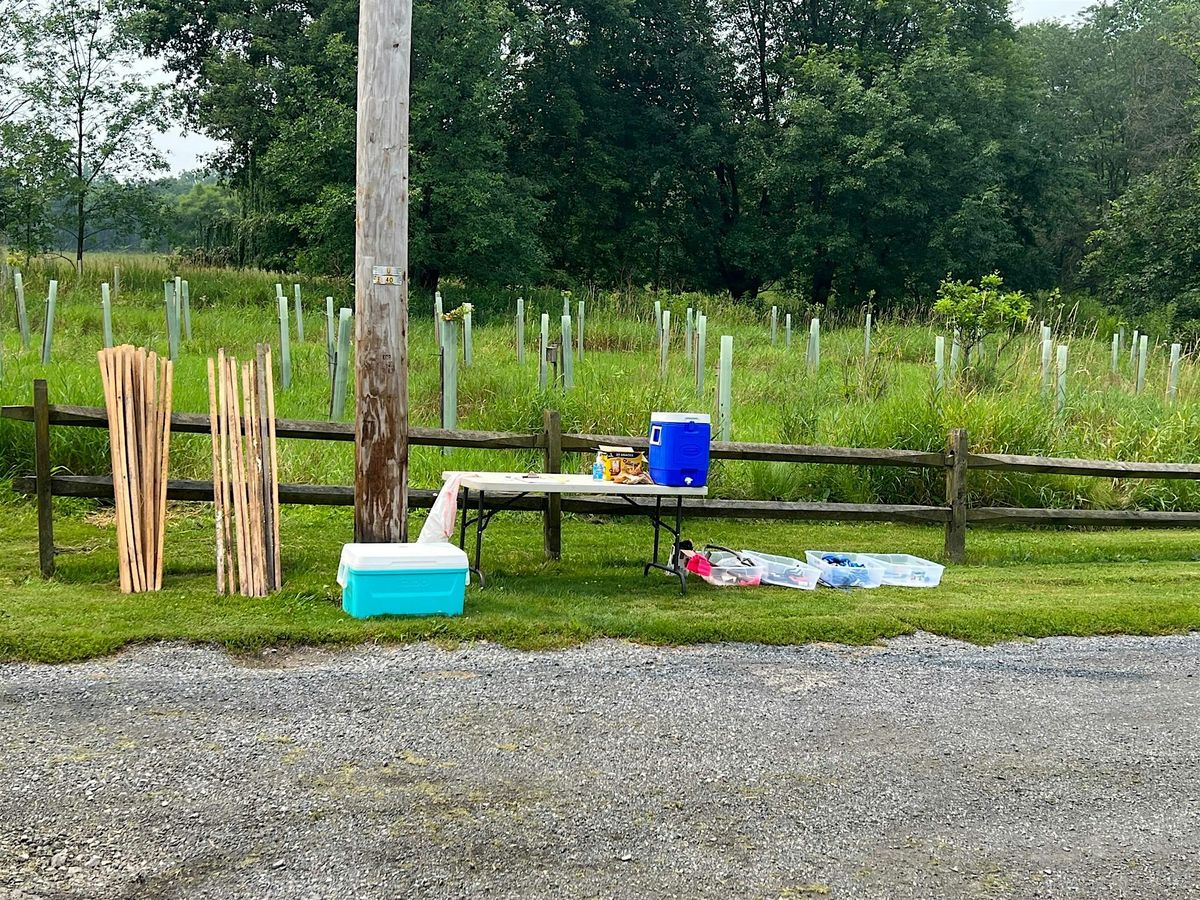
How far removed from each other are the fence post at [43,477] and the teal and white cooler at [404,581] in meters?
1.93

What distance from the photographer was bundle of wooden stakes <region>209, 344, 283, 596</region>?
5969 mm

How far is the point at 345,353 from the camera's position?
1047 centimetres

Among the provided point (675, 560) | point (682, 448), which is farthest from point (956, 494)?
point (682, 448)

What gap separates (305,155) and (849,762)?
24.1m

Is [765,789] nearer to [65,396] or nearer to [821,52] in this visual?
[65,396]

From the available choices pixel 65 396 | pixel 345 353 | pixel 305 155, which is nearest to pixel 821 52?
pixel 305 155

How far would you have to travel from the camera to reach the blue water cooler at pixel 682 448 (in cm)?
633

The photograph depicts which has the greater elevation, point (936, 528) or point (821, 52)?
point (821, 52)

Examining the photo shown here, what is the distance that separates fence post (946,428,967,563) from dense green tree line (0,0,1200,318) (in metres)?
19.3

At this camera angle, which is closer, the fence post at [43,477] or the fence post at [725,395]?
the fence post at [43,477]

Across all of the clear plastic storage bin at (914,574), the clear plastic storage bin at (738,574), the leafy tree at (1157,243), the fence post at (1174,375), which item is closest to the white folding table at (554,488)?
the clear plastic storage bin at (738,574)

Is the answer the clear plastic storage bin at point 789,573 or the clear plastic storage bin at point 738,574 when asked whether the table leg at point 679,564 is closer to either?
the clear plastic storage bin at point 738,574

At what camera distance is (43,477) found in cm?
619

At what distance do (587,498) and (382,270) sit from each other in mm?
2313
